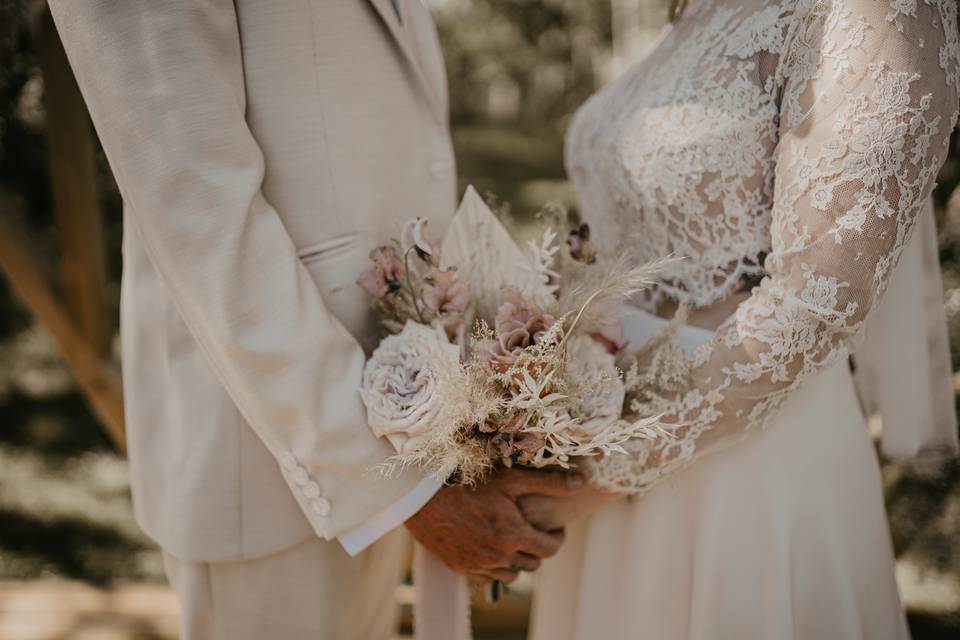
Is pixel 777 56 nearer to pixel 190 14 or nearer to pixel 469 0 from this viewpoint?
pixel 190 14

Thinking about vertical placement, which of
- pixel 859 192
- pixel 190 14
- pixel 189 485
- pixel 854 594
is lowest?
pixel 854 594

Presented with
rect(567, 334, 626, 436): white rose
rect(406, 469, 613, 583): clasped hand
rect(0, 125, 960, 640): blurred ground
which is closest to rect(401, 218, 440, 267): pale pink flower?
rect(567, 334, 626, 436): white rose

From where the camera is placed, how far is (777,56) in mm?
1325

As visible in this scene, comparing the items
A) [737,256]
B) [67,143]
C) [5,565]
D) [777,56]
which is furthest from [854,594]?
[5,565]

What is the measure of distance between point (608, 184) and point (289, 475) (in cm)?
85

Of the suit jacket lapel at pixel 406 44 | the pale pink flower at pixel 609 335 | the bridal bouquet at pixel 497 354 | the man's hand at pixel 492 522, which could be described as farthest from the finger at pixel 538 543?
the suit jacket lapel at pixel 406 44

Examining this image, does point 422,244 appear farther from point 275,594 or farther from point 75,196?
point 75,196

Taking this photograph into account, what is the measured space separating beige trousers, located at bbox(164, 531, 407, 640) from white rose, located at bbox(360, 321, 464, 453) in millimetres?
340

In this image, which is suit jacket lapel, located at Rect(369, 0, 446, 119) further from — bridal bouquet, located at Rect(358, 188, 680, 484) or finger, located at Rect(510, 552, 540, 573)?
finger, located at Rect(510, 552, 540, 573)

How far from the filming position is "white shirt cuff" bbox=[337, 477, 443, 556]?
1.33 m

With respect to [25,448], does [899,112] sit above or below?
above

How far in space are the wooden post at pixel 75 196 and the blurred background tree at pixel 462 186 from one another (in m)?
0.16

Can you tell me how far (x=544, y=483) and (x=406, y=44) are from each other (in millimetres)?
→ 830

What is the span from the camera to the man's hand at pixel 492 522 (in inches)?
53.7
